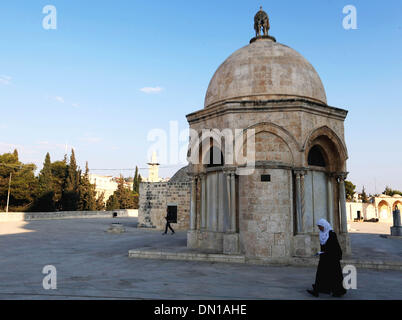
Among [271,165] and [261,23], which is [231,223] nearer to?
[271,165]

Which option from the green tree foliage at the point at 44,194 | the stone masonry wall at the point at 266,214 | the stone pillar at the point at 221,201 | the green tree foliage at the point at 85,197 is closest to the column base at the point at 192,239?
the stone pillar at the point at 221,201

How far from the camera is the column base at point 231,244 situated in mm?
10312

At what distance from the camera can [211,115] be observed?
11.8 metres

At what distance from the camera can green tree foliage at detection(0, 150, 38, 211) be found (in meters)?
41.7

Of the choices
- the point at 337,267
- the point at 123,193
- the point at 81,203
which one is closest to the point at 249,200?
the point at 337,267

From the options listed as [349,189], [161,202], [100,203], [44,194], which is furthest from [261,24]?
[349,189]

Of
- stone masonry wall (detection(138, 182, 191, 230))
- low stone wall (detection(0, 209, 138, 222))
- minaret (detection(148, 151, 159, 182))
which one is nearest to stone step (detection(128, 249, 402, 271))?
stone masonry wall (detection(138, 182, 191, 230))

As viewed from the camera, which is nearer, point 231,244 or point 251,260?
point 251,260

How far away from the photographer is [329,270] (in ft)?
19.9

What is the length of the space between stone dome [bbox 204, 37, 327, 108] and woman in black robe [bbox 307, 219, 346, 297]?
6565 mm

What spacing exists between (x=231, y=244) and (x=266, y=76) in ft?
22.2
